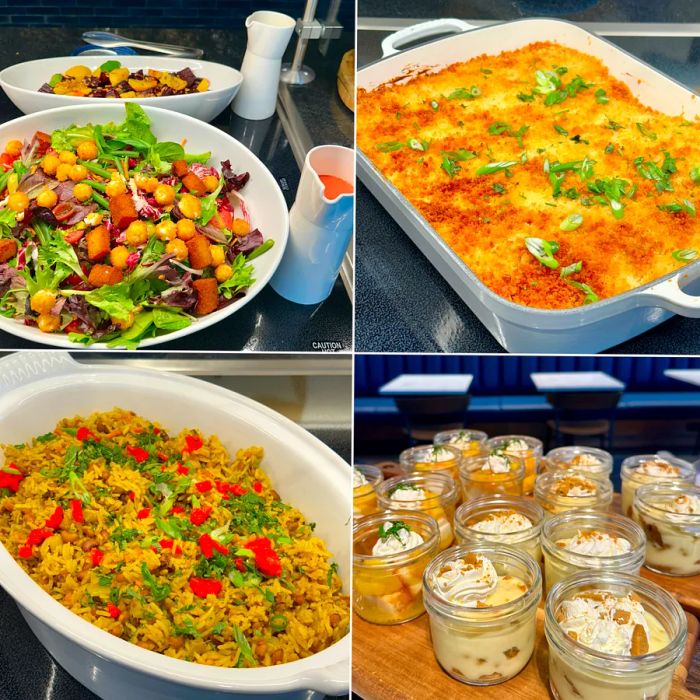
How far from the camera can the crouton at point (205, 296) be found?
0.93 m

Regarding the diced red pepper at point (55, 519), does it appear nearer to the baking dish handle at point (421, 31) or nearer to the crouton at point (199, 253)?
the crouton at point (199, 253)

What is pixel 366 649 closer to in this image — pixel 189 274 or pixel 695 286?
→ pixel 189 274

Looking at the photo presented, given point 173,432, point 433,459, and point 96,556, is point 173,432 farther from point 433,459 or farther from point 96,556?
point 433,459

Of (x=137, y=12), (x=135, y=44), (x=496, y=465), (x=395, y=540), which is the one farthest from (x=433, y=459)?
(x=137, y=12)

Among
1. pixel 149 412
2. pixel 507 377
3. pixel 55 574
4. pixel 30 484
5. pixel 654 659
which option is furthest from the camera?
pixel 507 377

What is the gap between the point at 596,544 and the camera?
0.97m

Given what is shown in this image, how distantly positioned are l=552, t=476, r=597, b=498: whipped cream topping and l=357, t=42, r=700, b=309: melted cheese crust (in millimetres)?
339

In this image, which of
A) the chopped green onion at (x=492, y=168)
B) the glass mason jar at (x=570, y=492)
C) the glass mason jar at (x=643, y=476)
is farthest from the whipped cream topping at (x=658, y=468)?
the chopped green onion at (x=492, y=168)

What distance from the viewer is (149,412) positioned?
1096 mm

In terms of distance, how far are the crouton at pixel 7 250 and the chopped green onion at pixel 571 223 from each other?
721 mm

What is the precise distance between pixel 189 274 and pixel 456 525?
0.48m

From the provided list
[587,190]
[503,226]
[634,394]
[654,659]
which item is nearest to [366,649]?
[654,659]

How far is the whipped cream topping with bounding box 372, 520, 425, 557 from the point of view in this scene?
97cm

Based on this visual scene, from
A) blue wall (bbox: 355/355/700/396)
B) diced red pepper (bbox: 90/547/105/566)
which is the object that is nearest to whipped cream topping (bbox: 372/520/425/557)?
diced red pepper (bbox: 90/547/105/566)
